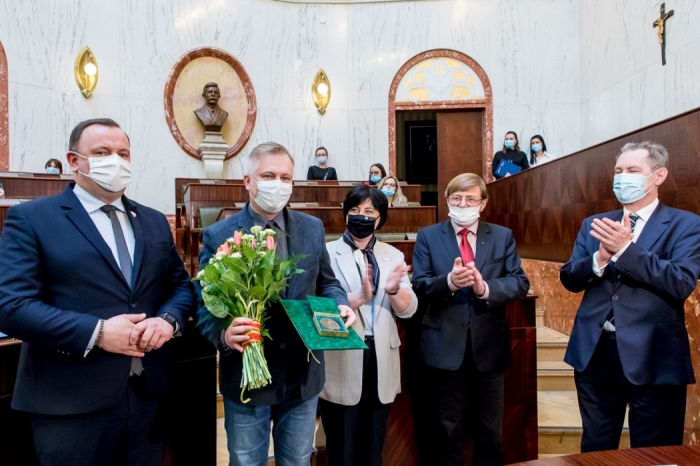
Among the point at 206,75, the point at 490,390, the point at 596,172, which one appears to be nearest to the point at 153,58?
the point at 206,75

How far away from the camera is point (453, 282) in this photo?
1859 millimetres

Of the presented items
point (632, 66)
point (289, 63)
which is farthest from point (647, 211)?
point (289, 63)

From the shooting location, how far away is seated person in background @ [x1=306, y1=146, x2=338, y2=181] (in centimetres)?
753

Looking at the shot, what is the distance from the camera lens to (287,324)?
1.53 m

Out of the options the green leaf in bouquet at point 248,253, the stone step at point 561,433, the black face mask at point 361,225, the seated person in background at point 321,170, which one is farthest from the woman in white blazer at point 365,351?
the seated person in background at point 321,170

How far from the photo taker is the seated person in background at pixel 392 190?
496 centimetres

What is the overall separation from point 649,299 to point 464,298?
0.62 metres

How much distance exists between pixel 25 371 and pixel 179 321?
384 millimetres

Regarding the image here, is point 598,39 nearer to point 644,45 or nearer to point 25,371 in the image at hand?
point 644,45

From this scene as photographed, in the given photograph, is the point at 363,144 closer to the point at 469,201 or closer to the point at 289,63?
the point at 289,63

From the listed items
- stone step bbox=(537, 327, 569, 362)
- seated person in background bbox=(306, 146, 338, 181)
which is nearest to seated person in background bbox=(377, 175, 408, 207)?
stone step bbox=(537, 327, 569, 362)

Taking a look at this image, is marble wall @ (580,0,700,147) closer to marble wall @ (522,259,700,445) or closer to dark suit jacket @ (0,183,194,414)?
marble wall @ (522,259,700,445)

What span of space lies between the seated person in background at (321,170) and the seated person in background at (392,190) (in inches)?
92.8

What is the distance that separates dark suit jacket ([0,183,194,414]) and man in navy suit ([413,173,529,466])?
38.6 inches
